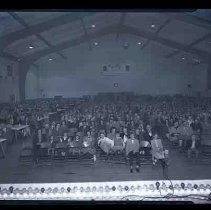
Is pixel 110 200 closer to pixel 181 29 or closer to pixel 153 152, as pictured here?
pixel 153 152

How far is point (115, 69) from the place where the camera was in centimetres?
335

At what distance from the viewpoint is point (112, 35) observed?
11.0 ft

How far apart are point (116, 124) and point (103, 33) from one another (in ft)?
2.67

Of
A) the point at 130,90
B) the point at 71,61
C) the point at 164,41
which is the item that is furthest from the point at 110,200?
the point at 164,41

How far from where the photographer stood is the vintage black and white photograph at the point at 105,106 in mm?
3270

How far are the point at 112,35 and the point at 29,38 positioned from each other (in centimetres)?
73

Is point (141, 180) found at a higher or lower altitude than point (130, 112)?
lower

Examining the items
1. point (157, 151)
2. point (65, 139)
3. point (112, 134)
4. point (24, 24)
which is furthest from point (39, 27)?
point (157, 151)

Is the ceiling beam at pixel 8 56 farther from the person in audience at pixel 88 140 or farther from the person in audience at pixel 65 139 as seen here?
the person in audience at pixel 88 140

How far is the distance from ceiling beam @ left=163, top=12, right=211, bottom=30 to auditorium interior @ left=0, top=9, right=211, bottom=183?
0.01 metres

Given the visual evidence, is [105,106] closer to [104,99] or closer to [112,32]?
[104,99]

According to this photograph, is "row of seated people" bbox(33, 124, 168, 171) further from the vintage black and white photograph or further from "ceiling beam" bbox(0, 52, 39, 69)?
"ceiling beam" bbox(0, 52, 39, 69)

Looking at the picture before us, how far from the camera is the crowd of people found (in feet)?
10.8

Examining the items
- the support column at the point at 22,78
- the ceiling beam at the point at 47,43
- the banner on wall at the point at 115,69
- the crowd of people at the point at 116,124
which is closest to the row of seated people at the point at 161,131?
the crowd of people at the point at 116,124
